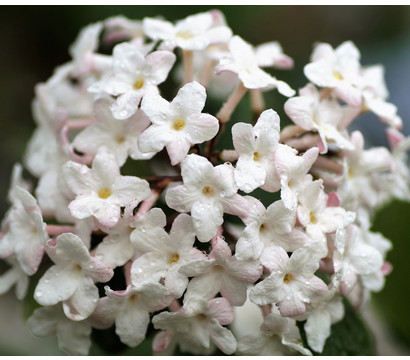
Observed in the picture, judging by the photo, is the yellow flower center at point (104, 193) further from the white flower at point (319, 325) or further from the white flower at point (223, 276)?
the white flower at point (319, 325)

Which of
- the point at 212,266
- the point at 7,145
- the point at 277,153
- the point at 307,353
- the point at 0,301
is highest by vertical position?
the point at 277,153

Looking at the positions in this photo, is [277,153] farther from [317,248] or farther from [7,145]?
[7,145]

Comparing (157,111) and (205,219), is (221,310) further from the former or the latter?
(157,111)

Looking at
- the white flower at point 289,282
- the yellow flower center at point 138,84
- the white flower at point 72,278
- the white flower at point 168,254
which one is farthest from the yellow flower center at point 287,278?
the yellow flower center at point 138,84

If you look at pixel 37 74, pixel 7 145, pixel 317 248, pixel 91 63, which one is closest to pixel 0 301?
pixel 7 145

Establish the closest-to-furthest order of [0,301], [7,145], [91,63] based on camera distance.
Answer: [91,63]
[0,301]
[7,145]

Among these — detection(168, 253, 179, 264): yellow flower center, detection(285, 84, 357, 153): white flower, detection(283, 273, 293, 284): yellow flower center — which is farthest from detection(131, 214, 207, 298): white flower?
detection(285, 84, 357, 153): white flower
